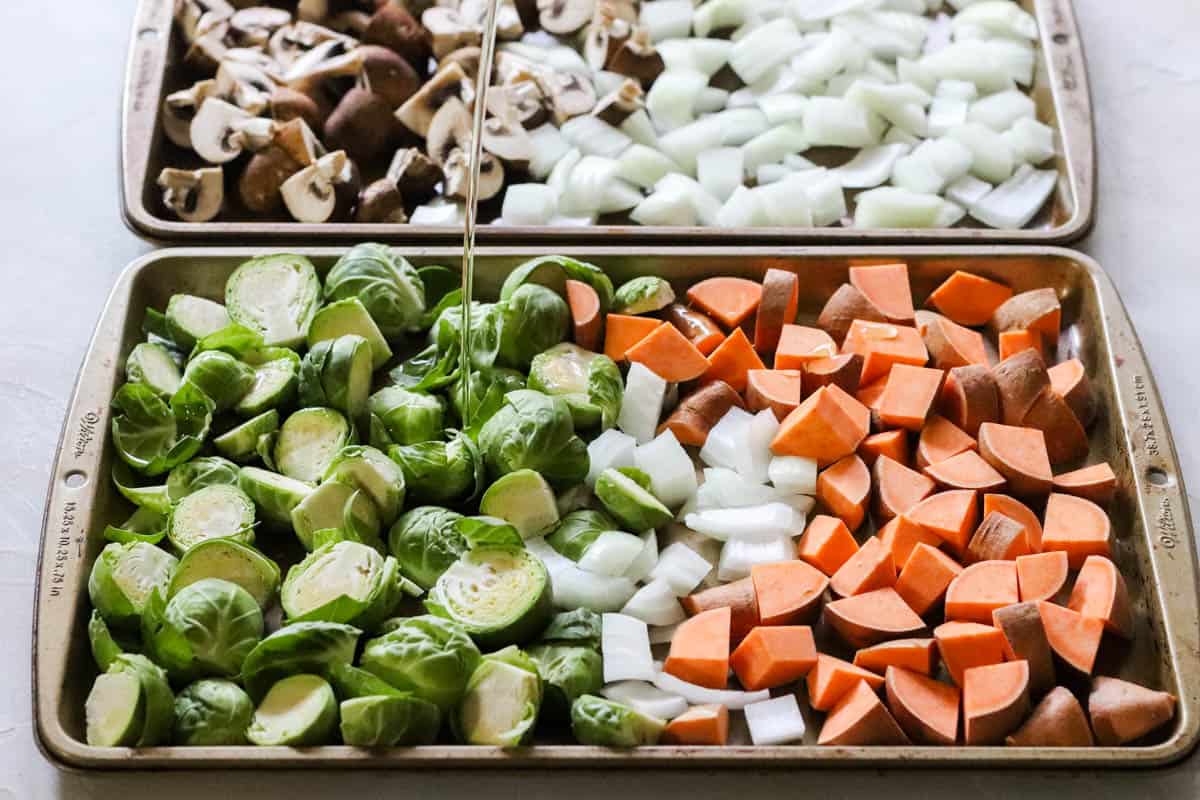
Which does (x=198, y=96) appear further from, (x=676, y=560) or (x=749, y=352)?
(x=676, y=560)

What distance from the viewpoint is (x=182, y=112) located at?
2.66 m

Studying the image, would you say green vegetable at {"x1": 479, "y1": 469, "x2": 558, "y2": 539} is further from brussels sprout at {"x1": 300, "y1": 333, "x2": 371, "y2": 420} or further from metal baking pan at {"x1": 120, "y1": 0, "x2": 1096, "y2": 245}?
metal baking pan at {"x1": 120, "y1": 0, "x2": 1096, "y2": 245}

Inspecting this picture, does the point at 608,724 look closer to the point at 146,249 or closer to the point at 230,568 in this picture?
the point at 230,568

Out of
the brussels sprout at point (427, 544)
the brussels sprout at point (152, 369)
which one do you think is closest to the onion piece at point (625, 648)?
the brussels sprout at point (427, 544)

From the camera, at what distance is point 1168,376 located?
237 centimetres

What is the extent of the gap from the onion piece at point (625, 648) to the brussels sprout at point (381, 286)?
2.21 ft

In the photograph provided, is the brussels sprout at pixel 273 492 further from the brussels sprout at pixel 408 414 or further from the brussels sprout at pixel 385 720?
the brussels sprout at pixel 385 720

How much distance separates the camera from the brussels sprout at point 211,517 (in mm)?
1996

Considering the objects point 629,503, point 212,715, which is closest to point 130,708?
point 212,715

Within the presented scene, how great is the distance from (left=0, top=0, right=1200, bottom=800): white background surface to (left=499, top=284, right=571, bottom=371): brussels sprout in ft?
2.38

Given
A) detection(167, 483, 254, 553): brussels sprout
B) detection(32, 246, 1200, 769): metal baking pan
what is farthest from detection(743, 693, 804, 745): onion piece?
detection(167, 483, 254, 553): brussels sprout

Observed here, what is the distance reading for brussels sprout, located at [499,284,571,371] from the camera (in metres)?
2.22

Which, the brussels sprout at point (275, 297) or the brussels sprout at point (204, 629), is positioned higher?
the brussels sprout at point (275, 297)

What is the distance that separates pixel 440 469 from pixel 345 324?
0.35 m
